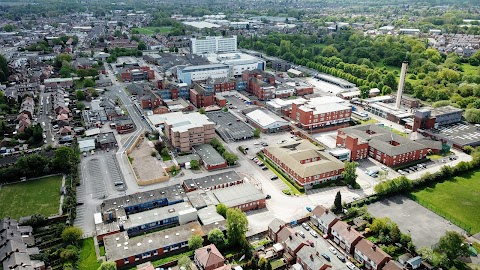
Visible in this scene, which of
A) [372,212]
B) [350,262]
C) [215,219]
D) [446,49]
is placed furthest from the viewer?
[446,49]

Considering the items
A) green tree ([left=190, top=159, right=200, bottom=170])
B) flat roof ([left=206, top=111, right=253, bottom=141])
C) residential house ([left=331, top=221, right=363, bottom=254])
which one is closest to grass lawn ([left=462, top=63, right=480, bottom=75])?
flat roof ([left=206, top=111, right=253, bottom=141])

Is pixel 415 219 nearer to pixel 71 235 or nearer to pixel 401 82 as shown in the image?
pixel 71 235

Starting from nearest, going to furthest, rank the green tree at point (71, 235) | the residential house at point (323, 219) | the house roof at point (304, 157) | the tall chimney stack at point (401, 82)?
the green tree at point (71, 235) < the residential house at point (323, 219) < the house roof at point (304, 157) < the tall chimney stack at point (401, 82)

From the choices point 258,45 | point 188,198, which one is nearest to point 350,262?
point 188,198

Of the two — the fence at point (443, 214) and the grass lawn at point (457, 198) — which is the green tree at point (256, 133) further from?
the grass lawn at point (457, 198)

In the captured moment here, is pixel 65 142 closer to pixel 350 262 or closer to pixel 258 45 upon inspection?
pixel 350 262

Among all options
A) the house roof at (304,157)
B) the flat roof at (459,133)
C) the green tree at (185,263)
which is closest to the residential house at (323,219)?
the house roof at (304,157)
